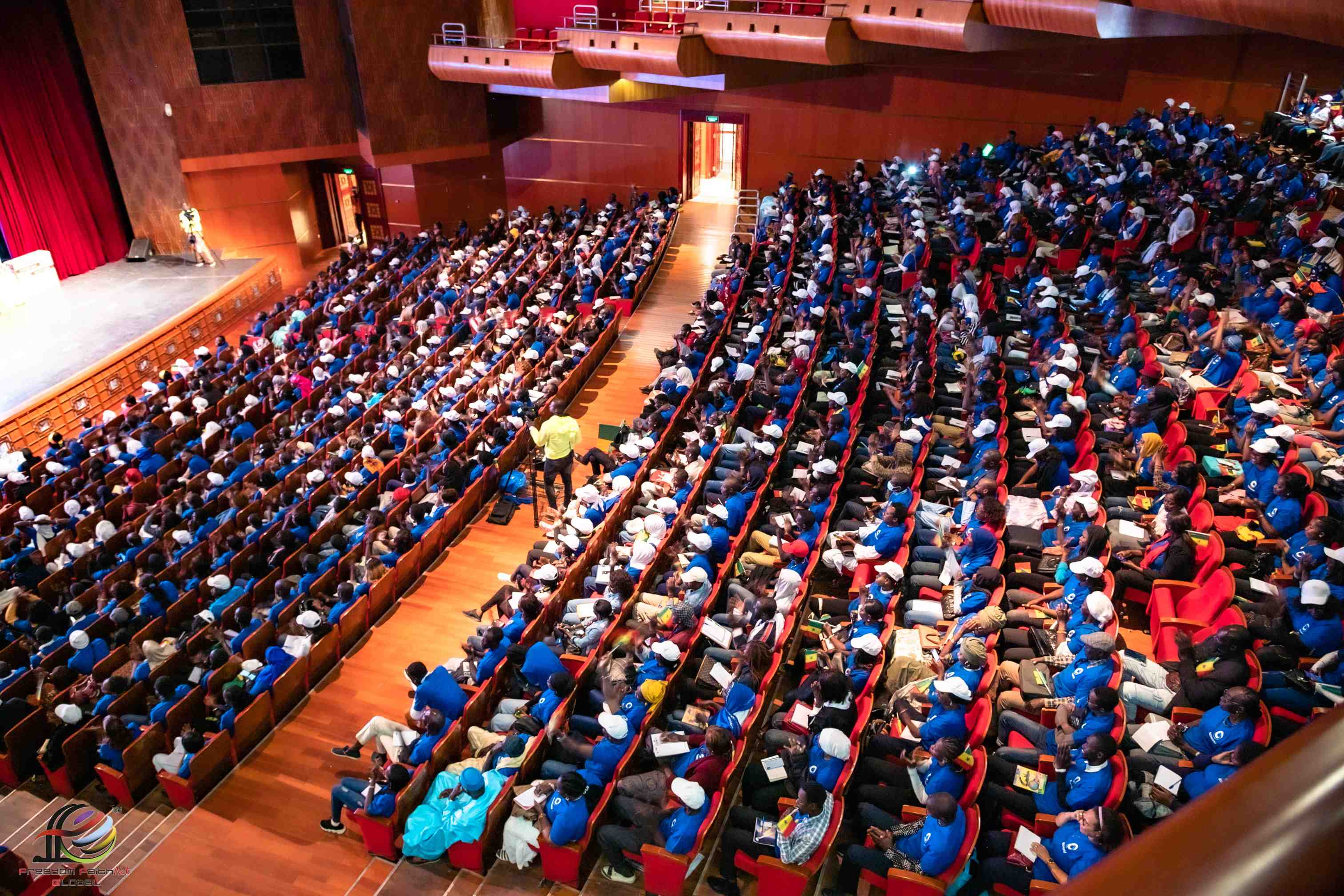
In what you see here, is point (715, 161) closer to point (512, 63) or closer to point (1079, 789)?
point (512, 63)

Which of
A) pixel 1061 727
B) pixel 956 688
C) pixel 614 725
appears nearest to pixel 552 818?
pixel 614 725

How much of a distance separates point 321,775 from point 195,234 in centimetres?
1299

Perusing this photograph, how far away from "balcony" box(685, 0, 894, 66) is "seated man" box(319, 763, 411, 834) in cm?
989

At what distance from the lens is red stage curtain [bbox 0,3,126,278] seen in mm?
14234

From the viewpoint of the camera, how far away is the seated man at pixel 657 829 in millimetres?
4824

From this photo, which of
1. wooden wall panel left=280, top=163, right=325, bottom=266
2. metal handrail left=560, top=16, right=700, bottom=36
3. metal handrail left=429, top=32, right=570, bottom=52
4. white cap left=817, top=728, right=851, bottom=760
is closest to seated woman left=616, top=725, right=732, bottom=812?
white cap left=817, top=728, right=851, bottom=760

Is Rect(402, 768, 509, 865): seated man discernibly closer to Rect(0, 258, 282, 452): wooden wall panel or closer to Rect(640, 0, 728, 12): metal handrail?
Rect(0, 258, 282, 452): wooden wall panel

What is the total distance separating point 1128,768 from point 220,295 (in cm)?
1480

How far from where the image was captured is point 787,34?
11742 millimetres

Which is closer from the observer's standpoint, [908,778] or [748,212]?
[908,778]

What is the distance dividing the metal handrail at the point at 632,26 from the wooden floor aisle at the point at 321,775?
6.20m

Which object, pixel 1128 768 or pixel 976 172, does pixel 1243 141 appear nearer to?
pixel 976 172

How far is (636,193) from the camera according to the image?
1789 centimetres

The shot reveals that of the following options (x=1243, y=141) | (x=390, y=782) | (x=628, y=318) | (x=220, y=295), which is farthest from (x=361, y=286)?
(x=1243, y=141)
